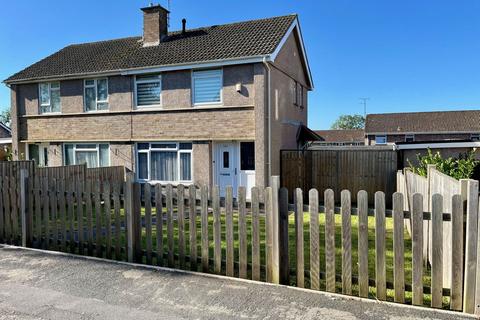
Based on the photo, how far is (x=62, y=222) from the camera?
621cm

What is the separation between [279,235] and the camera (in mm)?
4598

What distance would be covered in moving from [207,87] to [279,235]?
10719 mm

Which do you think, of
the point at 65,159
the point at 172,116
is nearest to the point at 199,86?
the point at 172,116

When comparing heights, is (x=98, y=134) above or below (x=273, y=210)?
above

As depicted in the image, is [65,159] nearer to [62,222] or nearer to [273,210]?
[62,222]

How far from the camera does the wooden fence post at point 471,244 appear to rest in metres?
3.68

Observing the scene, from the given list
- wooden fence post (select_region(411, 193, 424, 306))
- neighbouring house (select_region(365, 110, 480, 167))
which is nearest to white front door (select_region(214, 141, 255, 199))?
wooden fence post (select_region(411, 193, 424, 306))

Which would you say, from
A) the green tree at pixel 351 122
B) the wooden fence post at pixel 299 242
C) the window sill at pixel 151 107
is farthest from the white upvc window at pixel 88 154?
the green tree at pixel 351 122

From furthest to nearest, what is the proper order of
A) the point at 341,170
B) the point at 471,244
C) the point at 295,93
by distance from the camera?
the point at 295,93 < the point at 341,170 < the point at 471,244

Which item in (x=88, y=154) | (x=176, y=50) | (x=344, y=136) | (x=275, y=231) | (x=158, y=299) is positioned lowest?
(x=158, y=299)

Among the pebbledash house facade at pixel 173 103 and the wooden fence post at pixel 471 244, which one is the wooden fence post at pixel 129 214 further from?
the pebbledash house facade at pixel 173 103

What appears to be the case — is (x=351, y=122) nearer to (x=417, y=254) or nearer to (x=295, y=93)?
(x=295, y=93)

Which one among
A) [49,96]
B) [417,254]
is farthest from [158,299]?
[49,96]

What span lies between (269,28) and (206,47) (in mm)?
2760
